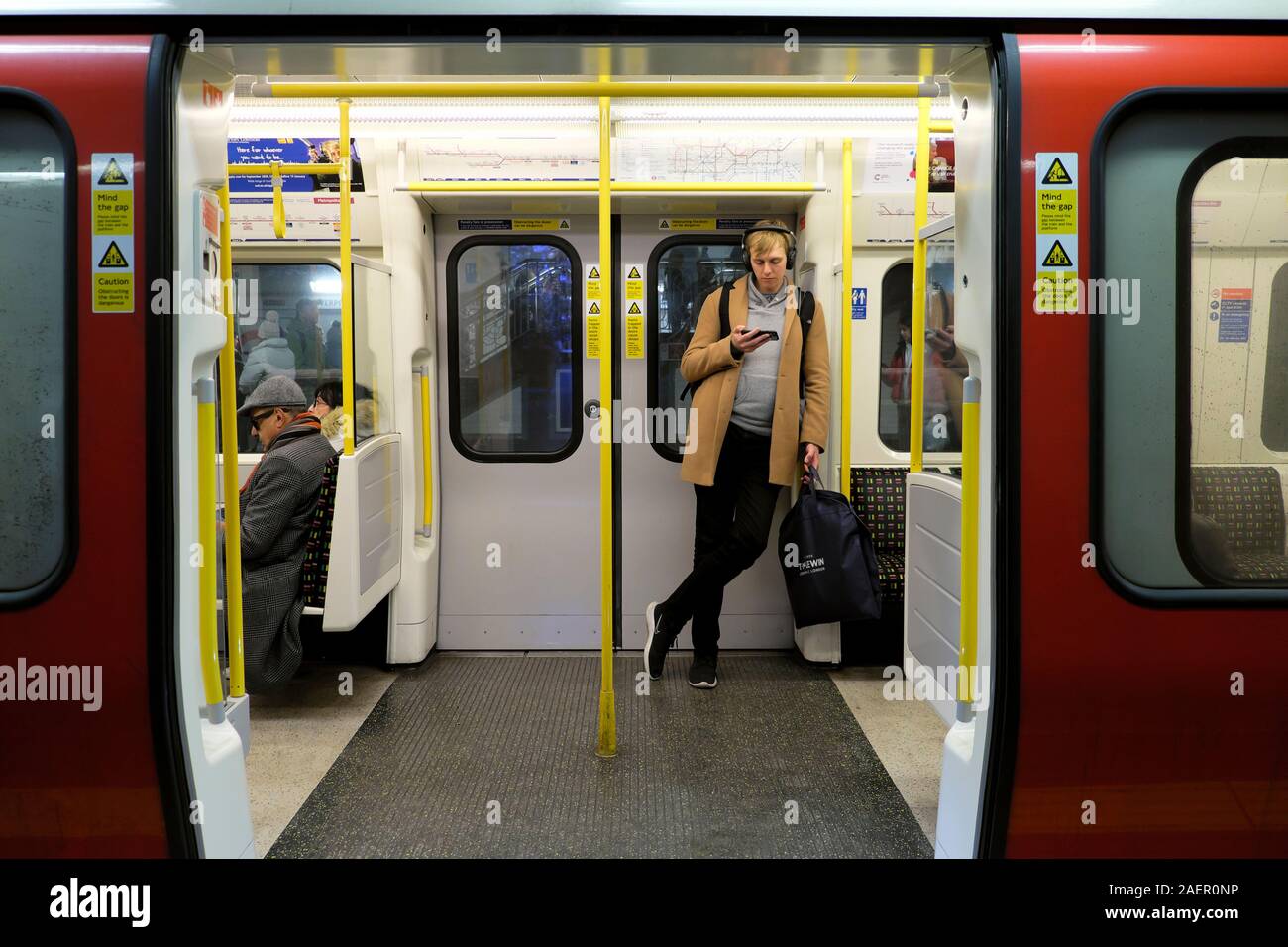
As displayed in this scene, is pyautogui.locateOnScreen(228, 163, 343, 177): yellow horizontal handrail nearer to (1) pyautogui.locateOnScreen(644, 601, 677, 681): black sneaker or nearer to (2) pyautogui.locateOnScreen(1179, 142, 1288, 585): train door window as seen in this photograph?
(1) pyautogui.locateOnScreen(644, 601, 677, 681): black sneaker

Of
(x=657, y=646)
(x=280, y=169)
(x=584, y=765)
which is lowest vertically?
(x=584, y=765)

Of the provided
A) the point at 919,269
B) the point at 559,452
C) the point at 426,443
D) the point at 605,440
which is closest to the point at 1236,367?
the point at 919,269

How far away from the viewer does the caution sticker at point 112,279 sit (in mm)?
1855

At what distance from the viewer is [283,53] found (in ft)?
6.56

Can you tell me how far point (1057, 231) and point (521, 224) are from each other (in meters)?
3.41

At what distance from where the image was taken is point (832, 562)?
4.04 m

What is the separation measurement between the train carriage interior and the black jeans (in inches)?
15.1

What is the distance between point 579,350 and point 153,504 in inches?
124

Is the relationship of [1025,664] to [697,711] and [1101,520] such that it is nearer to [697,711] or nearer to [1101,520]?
[1101,520]

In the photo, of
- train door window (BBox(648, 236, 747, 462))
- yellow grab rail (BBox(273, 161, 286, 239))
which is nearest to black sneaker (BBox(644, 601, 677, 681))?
train door window (BBox(648, 236, 747, 462))

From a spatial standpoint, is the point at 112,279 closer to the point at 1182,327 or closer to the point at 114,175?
the point at 114,175

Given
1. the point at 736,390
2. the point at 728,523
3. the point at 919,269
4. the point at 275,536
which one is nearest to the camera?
the point at 919,269

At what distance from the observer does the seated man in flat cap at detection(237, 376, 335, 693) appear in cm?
385
